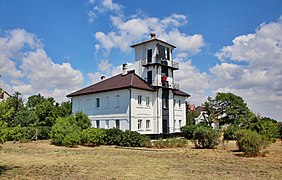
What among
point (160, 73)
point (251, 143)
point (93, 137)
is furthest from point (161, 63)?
point (251, 143)

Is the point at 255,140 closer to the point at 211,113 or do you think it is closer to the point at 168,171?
the point at 168,171

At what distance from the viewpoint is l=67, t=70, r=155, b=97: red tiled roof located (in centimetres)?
3319

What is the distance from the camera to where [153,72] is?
3628cm

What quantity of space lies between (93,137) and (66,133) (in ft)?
7.88

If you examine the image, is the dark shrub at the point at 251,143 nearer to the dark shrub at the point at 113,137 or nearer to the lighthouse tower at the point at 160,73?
the dark shrub at the point at 113,137

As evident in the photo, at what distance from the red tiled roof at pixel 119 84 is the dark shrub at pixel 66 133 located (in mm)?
9467

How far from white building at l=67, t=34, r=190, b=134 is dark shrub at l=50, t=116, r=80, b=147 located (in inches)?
351

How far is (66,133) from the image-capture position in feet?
77.3

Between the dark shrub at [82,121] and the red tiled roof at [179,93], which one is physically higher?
the red tiled roof at [179,93]

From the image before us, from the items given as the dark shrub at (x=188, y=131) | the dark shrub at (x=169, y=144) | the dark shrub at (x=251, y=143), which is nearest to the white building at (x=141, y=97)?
the dark shrub at (x=188, y=131)

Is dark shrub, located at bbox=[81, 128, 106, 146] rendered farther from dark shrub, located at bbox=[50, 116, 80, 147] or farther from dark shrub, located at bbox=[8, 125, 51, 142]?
dark shrub, located at bbox=[8, 125, 51, 142]

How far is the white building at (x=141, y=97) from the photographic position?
32938mm

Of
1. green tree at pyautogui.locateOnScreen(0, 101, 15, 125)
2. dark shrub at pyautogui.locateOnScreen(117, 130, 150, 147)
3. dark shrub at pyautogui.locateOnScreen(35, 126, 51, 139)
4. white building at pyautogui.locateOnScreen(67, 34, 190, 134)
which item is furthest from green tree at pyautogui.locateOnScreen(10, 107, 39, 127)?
green tree at pyautogui.locateOnScreen(0, 101, 15, 125)

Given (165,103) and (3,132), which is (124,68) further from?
(3,132)
